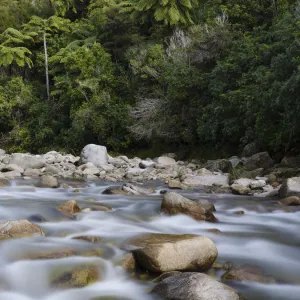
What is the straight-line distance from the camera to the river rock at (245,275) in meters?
3.88

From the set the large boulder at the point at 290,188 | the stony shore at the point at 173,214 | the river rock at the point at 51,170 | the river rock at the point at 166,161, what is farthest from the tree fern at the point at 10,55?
the large boulder at the point at 290,188

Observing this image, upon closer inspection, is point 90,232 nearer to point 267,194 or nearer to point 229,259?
point 229,259

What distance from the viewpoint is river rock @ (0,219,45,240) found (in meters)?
4.57

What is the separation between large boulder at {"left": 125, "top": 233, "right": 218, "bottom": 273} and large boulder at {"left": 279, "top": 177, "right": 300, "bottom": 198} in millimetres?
4600

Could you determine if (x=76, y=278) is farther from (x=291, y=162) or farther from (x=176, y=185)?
(x=291, y=162)

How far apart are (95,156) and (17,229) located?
448 inches

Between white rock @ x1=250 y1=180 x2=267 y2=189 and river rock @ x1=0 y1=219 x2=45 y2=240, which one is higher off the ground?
river rock @ x1=0 y1=219 x2=45 y2=240

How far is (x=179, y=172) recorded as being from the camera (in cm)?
1334

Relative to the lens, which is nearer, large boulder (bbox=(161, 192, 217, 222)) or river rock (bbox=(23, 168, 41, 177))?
large boulder (bbox=(161, 192, 217, 222))

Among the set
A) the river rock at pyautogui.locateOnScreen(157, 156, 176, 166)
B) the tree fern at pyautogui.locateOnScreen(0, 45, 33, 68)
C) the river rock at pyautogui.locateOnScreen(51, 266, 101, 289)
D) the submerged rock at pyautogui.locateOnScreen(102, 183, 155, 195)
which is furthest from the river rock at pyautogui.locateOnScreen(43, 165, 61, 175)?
the tree fern at pyautogui.locateOnScreen(0, 45, 33, 68)

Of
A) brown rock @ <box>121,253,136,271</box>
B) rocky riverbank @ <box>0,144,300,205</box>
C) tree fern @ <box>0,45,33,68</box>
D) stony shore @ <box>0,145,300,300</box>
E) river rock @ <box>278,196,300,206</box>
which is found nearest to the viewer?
stony shore @ <box>0,145,300,300</box>

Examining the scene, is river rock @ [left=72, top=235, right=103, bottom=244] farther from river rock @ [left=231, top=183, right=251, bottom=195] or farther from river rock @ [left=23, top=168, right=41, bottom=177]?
river rock @ [left=23, top=168, right=41, bottom=177]

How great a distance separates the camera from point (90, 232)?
5.42 m

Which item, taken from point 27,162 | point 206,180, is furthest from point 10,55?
point 206,180
